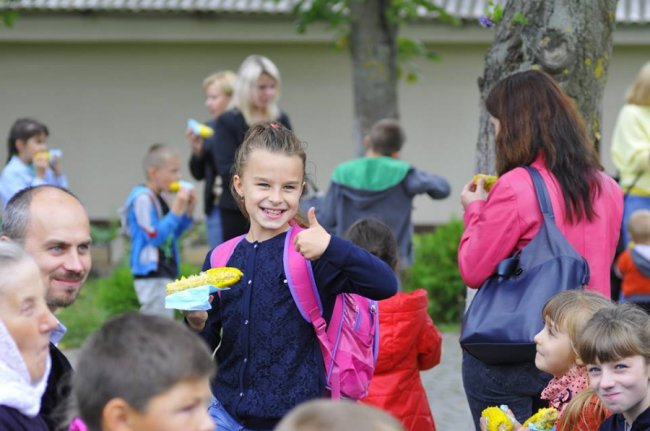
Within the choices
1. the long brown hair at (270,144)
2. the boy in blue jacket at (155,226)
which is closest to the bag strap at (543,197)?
the long brown hair at (270,144)

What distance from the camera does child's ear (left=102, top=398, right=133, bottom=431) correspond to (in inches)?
107

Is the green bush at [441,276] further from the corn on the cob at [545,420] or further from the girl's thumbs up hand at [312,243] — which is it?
the girl's thumbs up hand at [312,243]

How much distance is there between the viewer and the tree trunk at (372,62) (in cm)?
1275

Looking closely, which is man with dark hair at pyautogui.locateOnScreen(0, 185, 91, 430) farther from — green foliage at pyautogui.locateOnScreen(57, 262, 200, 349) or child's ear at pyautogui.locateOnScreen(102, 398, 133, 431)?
green foliage at pyautogui.locateOnScreen(57, 262, 200, 349)

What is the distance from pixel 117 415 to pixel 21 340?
0.43 metres

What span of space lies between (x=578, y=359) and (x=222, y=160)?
4.66m

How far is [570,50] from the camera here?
5.77 m

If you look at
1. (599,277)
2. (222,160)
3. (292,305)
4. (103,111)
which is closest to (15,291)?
(292,305)

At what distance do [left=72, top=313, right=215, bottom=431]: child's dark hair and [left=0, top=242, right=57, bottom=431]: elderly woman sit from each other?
210 millimetres

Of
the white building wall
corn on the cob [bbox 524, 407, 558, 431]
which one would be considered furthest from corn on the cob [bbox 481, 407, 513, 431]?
the white building wall

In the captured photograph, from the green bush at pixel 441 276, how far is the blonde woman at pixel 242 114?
3012 millimetres

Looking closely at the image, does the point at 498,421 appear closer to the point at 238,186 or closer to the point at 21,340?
the point at 238,186

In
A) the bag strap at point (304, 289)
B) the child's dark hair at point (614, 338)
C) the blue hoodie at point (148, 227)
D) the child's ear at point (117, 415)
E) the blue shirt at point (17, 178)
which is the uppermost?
the child's ear at point (117, 415)

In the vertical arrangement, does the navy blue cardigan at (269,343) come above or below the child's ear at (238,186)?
below
